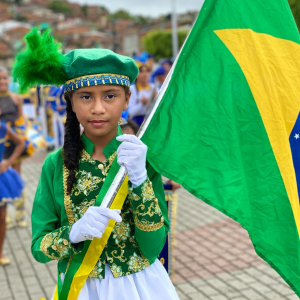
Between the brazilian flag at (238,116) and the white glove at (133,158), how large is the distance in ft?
0.65

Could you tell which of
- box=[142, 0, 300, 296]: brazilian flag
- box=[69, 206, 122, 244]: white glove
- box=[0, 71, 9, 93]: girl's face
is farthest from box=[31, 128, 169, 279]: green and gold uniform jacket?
box=[0, 71, 9, 93]: girl's face

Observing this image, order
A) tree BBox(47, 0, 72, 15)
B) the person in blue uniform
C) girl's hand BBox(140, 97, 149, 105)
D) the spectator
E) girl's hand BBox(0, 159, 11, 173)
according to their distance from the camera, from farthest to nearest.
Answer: tree BBox(47, 0, 72, 15), girl's hand BBox(140, 97, 149, 105), the spectator, girl's hand BBox(0, 159, 11, 173), the person in blue uniform

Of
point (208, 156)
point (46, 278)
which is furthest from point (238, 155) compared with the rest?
point (46, 278)

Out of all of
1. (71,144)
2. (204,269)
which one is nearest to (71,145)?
(71,144)

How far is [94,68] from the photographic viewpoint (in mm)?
1793

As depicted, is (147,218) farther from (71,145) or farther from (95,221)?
(71,145)

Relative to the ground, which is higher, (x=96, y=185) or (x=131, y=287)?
(x=96, y=185)

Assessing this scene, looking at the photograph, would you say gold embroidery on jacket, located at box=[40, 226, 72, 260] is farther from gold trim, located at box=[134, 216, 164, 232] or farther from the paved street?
the paved street

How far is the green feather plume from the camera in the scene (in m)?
1.84

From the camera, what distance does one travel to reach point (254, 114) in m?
2.01

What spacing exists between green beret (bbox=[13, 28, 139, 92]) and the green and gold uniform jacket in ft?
0.96

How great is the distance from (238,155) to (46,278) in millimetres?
3097

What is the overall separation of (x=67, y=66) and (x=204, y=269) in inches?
124

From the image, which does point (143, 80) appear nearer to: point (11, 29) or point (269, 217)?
point (269, 217)
